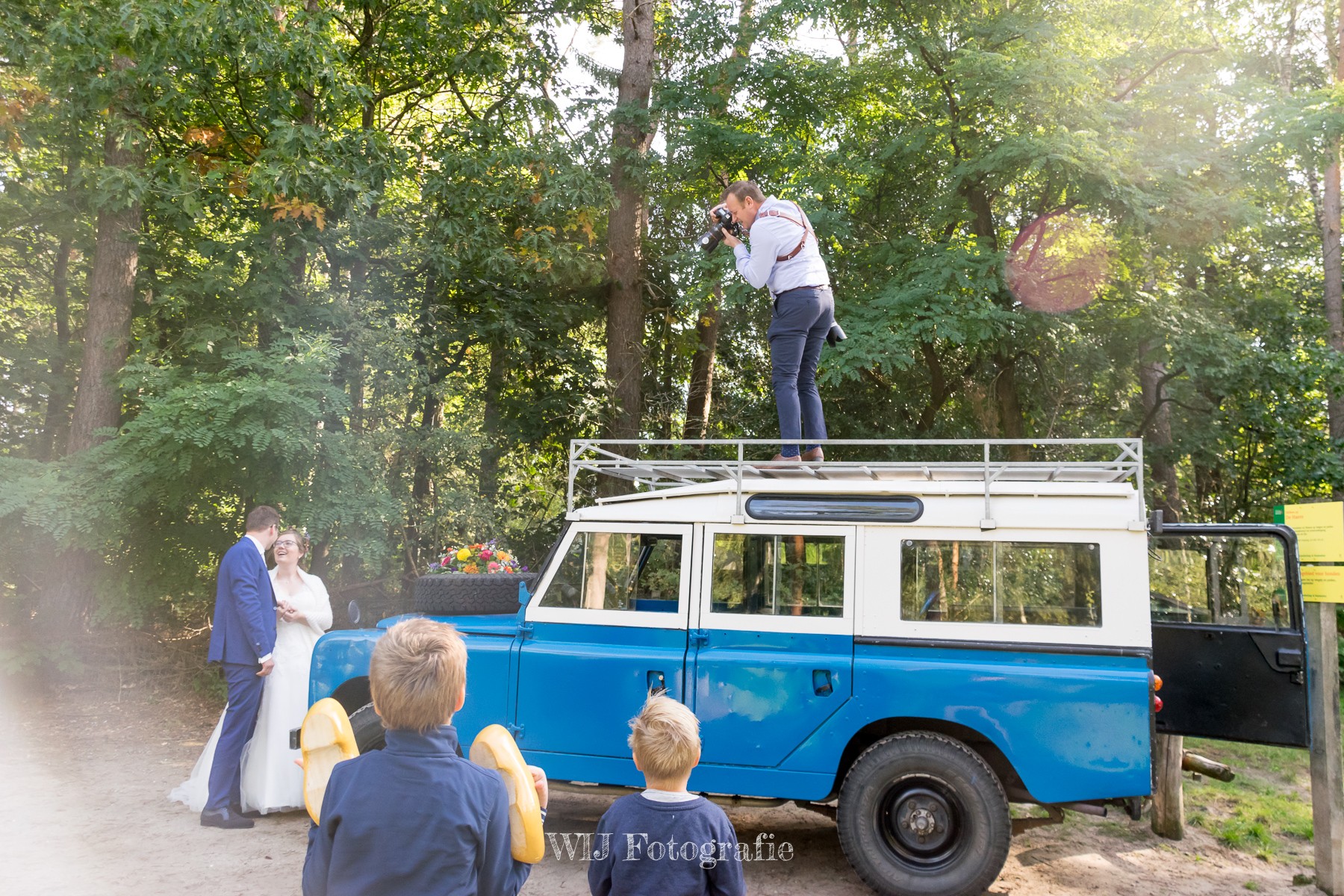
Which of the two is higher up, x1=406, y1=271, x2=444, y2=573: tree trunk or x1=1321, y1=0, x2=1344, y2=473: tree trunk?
x1=1321, y1=0, x2=1344, y2=473: tree trunk

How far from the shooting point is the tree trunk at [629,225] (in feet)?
42.5

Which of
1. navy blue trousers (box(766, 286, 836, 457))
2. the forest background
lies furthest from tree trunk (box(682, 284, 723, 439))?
navy blue trousers (box(766, 286, 836, 457))

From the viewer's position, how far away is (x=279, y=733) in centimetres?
637

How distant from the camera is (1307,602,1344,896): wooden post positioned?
224 inches

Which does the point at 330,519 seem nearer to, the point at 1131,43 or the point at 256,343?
the point at 256,343

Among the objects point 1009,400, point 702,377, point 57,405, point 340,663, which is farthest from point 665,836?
point 702,377

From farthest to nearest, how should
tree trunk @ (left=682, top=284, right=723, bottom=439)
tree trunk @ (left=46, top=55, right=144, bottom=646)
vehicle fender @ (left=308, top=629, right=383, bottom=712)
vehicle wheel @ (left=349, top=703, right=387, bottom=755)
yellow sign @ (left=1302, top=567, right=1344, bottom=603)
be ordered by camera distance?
tree trunk @ (left=682, top=284, right=723, bottom=439) < tree trunk @ (left=46, top=55, right=144, bottom=646) < vehicle fender @ (left=308, top=629, right=383, bottom=712) < yellow sign @ (left=1302, top=567, right=1344, bottom=603) < vehicle wheel @ (left=349, top=703, right=387, bottom=755)

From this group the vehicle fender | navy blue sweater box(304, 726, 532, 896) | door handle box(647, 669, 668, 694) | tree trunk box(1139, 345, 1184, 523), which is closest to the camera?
navy blue sweater box(304, 726, 532, 896)

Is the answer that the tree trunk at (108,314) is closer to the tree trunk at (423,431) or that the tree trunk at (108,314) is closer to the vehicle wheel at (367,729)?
the tree trunk at (423,431)

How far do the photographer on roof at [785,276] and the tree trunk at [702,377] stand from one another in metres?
7.96

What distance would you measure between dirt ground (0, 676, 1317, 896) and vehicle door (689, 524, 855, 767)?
107 cm

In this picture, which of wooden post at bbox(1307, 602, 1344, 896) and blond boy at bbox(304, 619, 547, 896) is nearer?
blond boy at bbox(304, 619, 547, 896)

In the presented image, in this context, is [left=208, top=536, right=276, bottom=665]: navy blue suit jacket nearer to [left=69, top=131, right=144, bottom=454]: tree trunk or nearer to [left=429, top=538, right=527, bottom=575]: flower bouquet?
[left=429, top=538, right=527, bottom=575]: flower bouquet

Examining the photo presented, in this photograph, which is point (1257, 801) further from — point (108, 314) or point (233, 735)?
point (108, 314)
